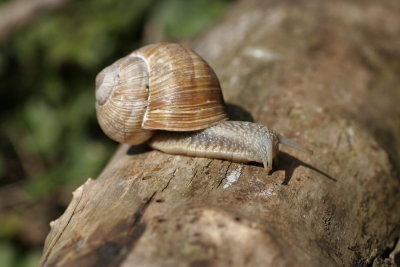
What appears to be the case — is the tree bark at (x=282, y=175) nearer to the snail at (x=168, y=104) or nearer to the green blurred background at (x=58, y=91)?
the snail at (x=168, y=104)

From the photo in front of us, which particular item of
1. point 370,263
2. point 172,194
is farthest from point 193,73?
point 370,263

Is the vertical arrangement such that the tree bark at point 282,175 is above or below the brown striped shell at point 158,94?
below

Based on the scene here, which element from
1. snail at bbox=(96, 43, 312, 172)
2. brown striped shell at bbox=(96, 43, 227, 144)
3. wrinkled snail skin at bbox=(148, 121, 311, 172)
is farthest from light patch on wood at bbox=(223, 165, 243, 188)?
brown striped shell at bbox=(96, 43, 227, 144)

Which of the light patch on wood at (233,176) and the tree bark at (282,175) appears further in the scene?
the light patch on wood at (233,176)

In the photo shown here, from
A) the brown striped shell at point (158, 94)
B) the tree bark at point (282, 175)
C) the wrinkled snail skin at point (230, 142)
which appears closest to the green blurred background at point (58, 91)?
the tree bark at point (282, 175)

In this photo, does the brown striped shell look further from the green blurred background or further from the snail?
the green blurred background

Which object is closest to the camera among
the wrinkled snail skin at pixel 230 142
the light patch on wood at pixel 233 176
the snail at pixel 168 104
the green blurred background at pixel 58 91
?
the light patch on wood at pixel 233 176

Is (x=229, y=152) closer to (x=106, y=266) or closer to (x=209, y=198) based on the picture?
(x=209, y=198)
